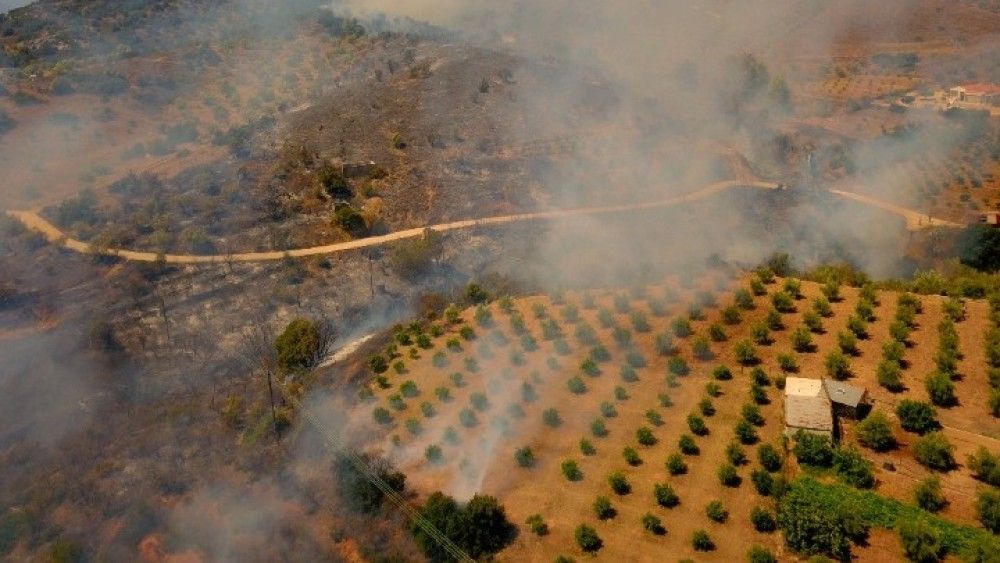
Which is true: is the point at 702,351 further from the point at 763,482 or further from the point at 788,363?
the point at 763,482

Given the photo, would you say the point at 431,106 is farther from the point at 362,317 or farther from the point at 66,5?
the point at 66,5

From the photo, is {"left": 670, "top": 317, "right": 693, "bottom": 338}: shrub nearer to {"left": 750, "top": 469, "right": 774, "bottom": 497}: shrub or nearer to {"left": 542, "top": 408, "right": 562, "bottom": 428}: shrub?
{"left": 542, "top": 408, "right": 562, "bottom": 428}: shrub

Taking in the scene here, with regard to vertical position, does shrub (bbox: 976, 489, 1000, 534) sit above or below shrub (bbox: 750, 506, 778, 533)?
above

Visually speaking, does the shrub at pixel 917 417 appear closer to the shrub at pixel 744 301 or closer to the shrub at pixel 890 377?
the shrub at pixel 890 377

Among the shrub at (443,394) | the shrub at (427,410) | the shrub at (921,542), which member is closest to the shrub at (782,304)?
Answer: the shrub at (921,542)

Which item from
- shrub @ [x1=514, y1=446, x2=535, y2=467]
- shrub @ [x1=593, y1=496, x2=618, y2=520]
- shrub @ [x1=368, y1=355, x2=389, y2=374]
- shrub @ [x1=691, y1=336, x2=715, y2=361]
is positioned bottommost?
shrub @ [x1=368, y1=355, x2=389, y2=374]

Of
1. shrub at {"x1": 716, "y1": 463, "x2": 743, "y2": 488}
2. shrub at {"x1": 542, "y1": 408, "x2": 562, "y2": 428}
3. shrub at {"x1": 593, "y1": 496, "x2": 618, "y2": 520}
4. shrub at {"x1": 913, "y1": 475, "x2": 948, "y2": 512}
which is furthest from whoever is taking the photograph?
shrub at {"x1": 542, "y1": 408, "x2": 562, "y2": 428}

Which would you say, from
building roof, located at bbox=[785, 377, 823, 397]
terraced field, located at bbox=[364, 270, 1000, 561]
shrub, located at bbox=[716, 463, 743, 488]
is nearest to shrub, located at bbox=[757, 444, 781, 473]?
terraced field, located at bbox=[364, 270, 1000, 561]
